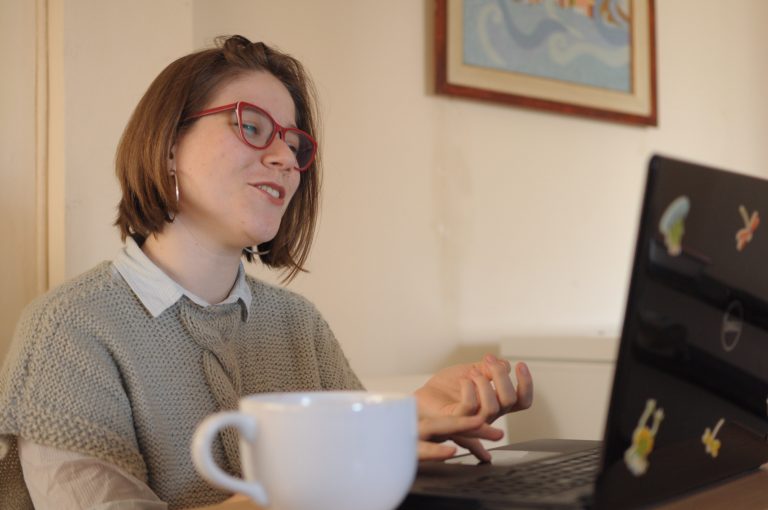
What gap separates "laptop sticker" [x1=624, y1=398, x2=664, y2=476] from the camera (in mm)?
581

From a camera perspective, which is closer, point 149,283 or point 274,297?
point 149,283

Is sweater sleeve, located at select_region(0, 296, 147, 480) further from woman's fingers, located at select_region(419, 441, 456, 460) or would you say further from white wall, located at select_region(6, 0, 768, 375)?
white wall, located at select_region(6, 0, 768, 375)

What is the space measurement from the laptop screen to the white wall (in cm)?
108

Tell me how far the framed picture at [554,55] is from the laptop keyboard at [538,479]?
4.50 ft

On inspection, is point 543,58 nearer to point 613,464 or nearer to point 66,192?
point 66,192

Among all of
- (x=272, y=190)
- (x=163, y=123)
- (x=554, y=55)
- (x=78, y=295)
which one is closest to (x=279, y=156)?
(x=272, y=190)

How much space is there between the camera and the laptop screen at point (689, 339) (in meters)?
0.56

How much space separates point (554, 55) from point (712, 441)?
1.66 metres

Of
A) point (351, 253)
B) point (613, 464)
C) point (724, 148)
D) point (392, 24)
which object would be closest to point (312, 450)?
point (613, 464)

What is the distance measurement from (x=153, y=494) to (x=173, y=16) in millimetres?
951

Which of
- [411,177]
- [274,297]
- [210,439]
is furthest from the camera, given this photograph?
[411,177]

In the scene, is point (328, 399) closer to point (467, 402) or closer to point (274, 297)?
point (467, 402)

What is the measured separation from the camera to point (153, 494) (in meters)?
0.91

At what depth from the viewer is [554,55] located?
223 centimetres
